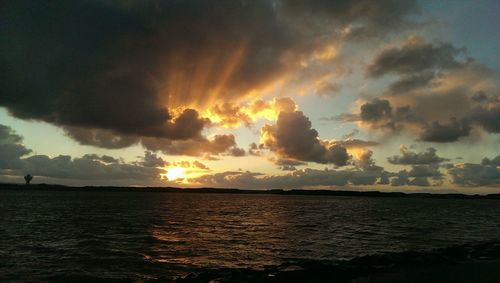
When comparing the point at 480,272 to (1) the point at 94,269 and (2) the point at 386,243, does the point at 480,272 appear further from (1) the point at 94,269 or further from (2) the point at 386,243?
(1) the point at 94,269

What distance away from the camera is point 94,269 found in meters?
27.4

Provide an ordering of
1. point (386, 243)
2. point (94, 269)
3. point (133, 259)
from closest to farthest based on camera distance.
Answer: point (94, 269) → point (133, 259) → point (386, 243)

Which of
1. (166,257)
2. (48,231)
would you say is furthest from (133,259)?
(48,231)

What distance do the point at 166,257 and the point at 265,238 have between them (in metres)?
15.7

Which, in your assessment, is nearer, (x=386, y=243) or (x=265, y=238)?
(x=386, y=243)

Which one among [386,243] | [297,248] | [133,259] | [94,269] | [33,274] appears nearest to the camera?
[33,274]

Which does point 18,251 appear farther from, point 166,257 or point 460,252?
point 460,252

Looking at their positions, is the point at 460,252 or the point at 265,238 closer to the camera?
the point at 460,252

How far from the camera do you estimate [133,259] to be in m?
31.1

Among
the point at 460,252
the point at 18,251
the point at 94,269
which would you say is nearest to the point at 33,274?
the point at 94,269

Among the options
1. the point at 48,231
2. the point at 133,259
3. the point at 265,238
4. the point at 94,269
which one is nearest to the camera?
the point at 94,269

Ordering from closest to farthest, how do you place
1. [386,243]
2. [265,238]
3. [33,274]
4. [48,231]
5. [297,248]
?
[33,274] < [297,248] < [386,243] < [265,238] < [48,231]

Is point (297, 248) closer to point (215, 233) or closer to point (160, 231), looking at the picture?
point (215, 233)

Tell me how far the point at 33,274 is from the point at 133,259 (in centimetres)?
749
